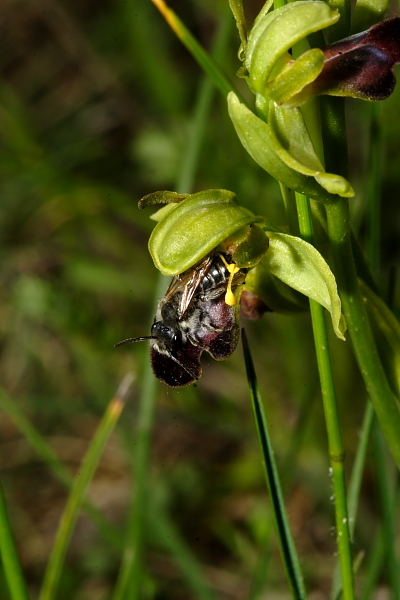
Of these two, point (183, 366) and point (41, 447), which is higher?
point (183, 366)

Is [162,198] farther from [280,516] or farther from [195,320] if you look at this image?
[280,516]

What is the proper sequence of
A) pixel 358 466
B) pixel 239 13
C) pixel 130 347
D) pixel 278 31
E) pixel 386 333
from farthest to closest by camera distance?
1. pixel 130 347
2. pixel 358 466
3. pixel 386 333
4. pixel 239 13
5. pixel 278 31

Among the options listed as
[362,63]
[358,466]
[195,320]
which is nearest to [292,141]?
[362,63]

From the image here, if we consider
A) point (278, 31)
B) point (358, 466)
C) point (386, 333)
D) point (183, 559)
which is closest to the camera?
point (278, 31)

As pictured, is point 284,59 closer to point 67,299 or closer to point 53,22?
point 67,299

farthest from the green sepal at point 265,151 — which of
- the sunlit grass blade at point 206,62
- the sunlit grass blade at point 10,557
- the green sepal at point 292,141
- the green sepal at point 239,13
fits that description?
the sunlit grass blade at point 10,557

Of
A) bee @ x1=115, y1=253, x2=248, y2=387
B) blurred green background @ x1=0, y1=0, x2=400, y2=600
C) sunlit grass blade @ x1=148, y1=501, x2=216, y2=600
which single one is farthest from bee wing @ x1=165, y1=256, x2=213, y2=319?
blurred green background @ x1=0, y1=0, x2=400, y2=600

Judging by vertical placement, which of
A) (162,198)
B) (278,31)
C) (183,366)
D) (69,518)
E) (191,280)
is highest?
(278,31)
